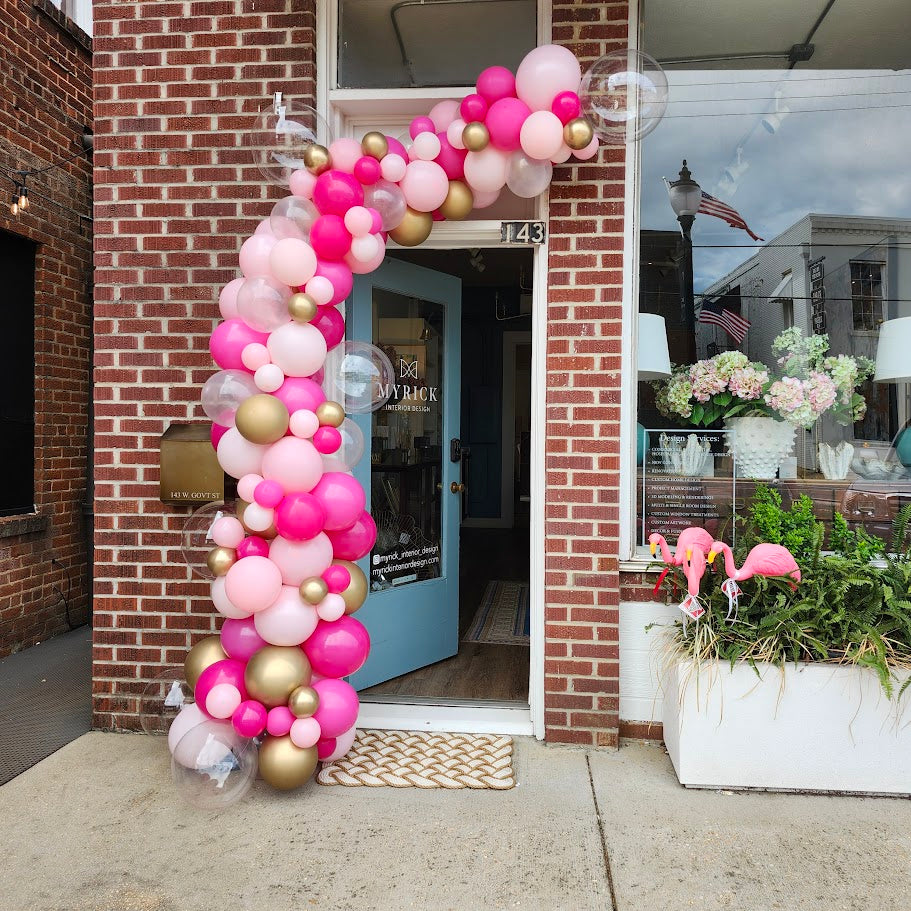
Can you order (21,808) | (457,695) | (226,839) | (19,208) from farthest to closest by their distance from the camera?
1. (19,208)
2. (457,695)
3. (21,808)
4. (226,839)

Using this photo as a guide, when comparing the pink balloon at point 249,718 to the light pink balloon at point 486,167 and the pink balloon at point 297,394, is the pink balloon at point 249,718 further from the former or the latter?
the light pink balloon at point 486,167

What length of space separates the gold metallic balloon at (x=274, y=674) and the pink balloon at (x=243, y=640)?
0.27 feet

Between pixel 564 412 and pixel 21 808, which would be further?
pixel 564 412

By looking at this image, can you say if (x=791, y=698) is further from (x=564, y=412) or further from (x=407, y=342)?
(x=407, y=342)

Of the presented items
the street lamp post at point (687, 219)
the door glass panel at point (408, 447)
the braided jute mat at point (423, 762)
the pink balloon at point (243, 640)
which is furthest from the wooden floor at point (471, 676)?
the street lamp post at point (687, 219)

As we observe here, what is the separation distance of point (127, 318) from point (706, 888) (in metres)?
3.06

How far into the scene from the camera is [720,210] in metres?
3.40

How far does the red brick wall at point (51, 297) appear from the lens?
4.37m

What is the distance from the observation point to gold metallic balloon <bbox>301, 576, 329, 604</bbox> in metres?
2.49

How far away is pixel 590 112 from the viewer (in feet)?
8.83

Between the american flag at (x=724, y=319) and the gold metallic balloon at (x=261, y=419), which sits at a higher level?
the american flag at (x=724, y=319)

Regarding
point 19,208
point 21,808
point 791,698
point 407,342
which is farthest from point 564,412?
point 19,208

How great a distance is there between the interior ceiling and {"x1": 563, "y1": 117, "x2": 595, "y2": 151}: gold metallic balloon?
992 mm

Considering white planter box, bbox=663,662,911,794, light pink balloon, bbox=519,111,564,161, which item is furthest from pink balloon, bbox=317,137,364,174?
white planter box, bbox=663,662,911,794
